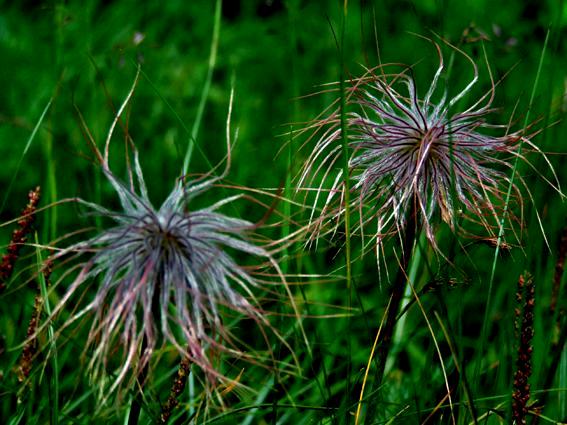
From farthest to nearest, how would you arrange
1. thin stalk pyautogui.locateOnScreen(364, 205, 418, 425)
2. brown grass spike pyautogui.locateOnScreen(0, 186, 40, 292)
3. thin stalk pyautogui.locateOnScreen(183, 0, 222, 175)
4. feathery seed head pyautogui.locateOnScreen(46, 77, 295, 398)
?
thin stalk pyautogui.locateOnScreen(183, 0, 222, 175) → brown grass spike pyautogui.locateOnScreen(0, 186, 40, 292) → thin stalk pyautogui.locateOnScreen(364, 205, 418, 425) → feathery seed head pyautogui.locateOnScreen(46, 77, 295, 398)

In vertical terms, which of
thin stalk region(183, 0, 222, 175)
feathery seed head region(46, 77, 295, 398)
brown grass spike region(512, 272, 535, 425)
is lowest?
brown grass spike region(512, 272, 535, 425)

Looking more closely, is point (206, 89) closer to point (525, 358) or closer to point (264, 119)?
point (525, 358)

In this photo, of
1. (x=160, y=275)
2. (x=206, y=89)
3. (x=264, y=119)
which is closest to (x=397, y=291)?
(x=160, y=275)

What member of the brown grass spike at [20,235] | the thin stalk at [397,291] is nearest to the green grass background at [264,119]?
the thin stalk at [397,291]

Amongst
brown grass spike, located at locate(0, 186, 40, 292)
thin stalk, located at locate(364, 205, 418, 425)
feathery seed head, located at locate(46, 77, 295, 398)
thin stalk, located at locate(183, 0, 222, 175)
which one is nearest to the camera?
feathery seed head, located at locate(46, 77, 295, 398)

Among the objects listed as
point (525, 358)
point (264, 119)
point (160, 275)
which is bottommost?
point (525, 358)

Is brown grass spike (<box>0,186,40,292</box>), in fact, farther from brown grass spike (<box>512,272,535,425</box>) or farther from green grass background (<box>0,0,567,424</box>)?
brown grass spike (<box>512,272,535,425</box>)

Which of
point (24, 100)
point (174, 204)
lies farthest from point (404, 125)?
point (24, 100)

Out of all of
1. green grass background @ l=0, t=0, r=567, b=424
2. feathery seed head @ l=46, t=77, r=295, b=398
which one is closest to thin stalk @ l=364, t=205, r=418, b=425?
green grass background @ l=0, t=0, r=567, b=424
